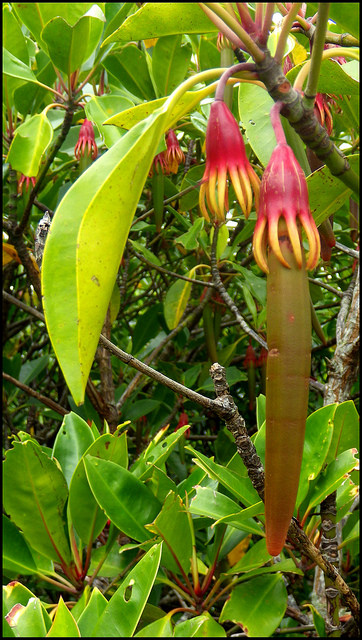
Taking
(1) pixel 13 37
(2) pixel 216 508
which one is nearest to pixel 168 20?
(2) pixel 216 508

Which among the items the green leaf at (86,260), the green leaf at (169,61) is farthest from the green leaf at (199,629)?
the green leaf at (169,61)

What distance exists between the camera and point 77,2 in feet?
4.01

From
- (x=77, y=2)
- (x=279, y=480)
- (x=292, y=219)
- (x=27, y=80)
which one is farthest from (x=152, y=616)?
(x=77, y=2)

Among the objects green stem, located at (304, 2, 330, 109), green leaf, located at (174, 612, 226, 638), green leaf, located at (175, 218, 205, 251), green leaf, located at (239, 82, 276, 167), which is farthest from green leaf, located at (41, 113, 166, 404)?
green leaf, located at (175, 218, 205, 251)

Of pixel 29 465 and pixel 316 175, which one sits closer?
pixel 316 175

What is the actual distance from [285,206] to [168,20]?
0.28 metres

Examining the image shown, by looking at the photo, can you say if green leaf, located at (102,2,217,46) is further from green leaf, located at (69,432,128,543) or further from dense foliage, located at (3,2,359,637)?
green leaf, located at (69,432,128,543)

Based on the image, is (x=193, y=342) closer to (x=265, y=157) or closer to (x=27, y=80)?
(x=27, y=80)

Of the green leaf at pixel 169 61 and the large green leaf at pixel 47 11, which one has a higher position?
the large green leaf at pixel 47 11

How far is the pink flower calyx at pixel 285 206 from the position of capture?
0.44 meters

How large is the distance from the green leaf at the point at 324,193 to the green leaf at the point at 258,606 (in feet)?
1.77

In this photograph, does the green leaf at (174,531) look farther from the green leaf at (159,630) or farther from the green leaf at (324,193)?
the green leaf at (324,193)

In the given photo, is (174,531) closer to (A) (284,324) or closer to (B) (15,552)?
(B) (15,552)

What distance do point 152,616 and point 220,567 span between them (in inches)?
10.3
